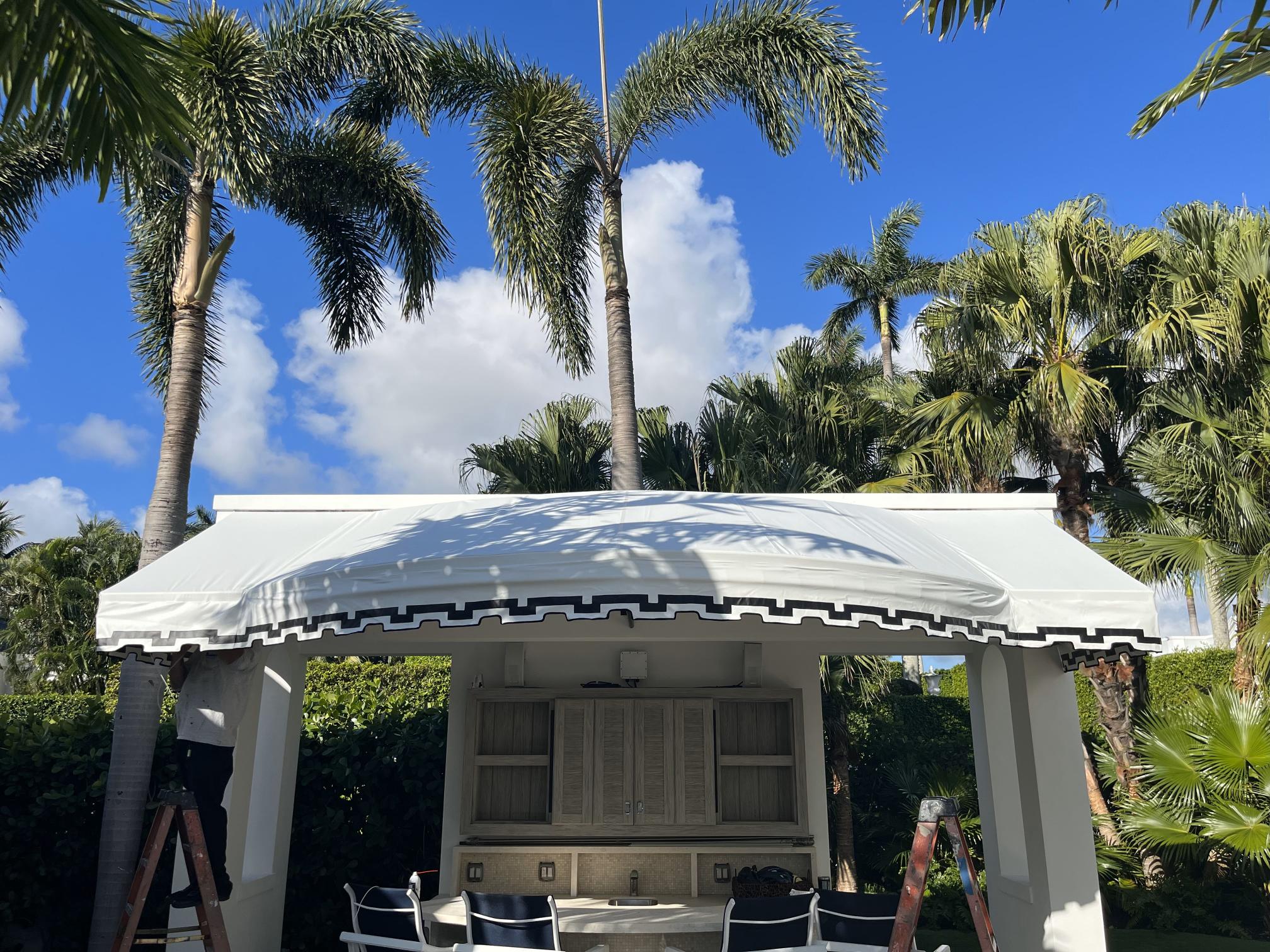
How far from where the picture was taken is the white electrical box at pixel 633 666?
31.6 feet

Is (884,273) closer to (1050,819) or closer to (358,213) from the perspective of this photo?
(358,213)

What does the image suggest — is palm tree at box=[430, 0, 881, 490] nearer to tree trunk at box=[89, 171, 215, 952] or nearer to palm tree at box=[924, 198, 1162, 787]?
palm tree at box=[924, 198, 1162, 787]

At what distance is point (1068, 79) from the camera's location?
11.9 m

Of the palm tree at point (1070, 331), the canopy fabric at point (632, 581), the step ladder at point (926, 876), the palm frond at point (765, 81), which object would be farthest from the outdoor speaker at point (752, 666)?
the palm frond at point (765, 81)

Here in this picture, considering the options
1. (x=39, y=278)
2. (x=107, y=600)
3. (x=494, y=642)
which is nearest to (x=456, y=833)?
(x=494, y=642)

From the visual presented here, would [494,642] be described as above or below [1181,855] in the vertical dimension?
above

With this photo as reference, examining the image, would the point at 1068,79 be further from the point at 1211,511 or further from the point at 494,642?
the point at 494,642

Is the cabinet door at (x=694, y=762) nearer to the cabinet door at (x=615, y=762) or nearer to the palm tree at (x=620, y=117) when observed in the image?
the cabinet door at (x=615, y=762)

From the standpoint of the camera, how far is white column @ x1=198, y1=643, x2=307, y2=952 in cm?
723

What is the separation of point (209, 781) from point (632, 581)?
341 centimetres

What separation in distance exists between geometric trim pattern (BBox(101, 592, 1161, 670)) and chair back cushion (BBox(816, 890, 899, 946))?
1.99 metres

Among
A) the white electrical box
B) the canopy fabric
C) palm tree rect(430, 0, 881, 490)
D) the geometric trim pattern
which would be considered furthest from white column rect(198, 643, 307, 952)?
palm tree rect(430, 0, 881, 490)

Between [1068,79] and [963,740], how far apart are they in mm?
10741

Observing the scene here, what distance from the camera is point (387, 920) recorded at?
657 cm
